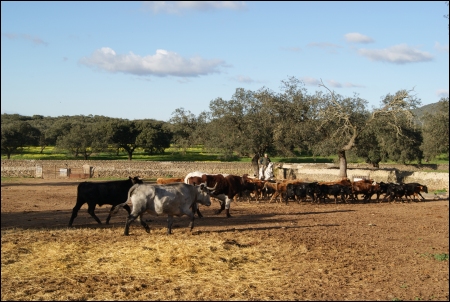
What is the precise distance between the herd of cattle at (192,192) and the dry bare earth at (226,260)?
62cm

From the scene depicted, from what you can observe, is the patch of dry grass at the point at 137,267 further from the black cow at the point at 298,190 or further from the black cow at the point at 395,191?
the black cow at the point at 395,191

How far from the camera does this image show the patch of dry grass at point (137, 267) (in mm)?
7176

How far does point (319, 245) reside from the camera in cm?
1093

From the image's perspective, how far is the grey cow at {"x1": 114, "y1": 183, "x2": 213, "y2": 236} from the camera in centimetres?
1161

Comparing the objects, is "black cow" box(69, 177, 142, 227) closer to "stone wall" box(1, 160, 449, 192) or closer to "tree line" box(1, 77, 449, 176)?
"tree line" box(1, 77, 449, 176)

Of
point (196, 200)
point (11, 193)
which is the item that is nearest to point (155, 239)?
point (196, 200)

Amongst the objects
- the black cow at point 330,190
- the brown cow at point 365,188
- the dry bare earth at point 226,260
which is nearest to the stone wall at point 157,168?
the brown cow at point 365,188

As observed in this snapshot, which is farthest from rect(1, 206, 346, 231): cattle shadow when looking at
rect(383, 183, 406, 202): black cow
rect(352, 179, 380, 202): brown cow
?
rect(383, 183, 406, 202): black cow

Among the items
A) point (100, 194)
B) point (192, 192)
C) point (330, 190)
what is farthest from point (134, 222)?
point (330, 190)

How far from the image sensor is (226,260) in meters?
9.19

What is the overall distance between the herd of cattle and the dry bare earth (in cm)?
62

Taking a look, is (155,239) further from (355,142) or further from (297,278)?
(355,142)

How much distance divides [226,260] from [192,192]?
3.90m

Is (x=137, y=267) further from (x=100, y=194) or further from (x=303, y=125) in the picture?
(x=303, y=125)
